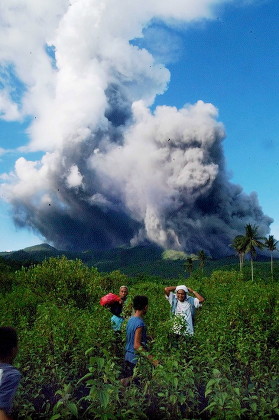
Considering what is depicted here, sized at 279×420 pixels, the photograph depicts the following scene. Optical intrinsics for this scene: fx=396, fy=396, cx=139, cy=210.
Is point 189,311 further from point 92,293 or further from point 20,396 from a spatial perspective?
point 92,293

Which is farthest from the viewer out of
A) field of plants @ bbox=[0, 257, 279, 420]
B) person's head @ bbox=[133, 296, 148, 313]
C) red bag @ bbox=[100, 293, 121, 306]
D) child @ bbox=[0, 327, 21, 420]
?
red bag @ bbox=[100, 293, 121, 306]

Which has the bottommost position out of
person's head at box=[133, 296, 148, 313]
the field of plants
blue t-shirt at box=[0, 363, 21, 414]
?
the field of plants

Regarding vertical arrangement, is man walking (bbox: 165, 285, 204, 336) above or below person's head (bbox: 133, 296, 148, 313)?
below

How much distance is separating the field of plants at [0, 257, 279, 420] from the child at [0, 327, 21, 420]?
56cm

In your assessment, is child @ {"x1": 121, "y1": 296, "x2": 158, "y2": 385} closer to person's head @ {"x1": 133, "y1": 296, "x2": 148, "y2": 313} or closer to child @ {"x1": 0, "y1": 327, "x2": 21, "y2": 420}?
person's head @ {"x1": 133, "y1": 296, "x2": 148, "y2": 313}

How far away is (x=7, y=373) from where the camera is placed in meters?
3.31

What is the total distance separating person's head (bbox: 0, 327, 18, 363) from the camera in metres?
3.45

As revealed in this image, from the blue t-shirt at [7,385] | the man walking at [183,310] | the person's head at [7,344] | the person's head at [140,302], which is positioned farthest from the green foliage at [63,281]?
the blue t-shirt at [7,385]

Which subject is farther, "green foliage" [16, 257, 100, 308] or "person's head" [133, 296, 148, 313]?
"green foliage" [16, 257, 100, 308]

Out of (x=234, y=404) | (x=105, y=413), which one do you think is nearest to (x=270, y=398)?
(x=234, y=404)

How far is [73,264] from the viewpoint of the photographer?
23.8 metres

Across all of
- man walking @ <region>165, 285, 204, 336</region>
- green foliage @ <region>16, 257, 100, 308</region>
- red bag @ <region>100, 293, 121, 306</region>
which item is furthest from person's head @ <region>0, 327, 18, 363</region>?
green foliage @ <region>16, 257, 100, 308</region>

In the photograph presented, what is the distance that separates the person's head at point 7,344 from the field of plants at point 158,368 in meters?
0.69

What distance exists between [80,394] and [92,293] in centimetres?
1562
